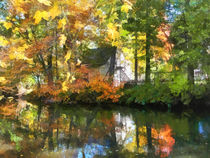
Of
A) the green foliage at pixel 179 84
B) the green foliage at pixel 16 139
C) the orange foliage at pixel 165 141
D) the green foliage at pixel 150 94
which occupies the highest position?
the green foliage at pixel 179 84

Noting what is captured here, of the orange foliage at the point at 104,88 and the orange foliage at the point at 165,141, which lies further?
the orange foliage at the point at 104,88

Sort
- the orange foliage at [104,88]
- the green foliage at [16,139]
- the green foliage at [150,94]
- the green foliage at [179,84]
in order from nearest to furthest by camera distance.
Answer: the green foliage at [16,139] → the green foliage at [179,84] → the green foliage at [150,94] → the orange foliage at [104,88]

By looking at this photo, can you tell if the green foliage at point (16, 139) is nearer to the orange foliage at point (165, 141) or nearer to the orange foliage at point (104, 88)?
the orange foliage at point (165, 141)

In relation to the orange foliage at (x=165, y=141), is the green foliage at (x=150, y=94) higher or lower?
higher

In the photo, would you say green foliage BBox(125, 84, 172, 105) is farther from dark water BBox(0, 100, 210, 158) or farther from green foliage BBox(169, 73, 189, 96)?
dark water BBox(0, 100, 210, 158)

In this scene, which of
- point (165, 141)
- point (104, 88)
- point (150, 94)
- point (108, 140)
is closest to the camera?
point (165, 141)

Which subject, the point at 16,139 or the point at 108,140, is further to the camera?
the point at 16,139

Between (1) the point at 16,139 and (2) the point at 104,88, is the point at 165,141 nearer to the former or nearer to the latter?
(1) the point at 16,139

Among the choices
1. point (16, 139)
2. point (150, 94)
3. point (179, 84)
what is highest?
point (179, 84)

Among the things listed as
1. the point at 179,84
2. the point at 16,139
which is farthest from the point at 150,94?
the point at 16,139

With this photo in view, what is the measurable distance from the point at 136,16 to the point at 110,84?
192 inches

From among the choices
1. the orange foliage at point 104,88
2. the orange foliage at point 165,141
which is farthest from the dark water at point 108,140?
the orange foliage at point 104,88

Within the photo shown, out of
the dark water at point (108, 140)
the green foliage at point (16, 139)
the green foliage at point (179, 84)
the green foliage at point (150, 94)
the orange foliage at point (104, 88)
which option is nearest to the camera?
the dark water at point (108, 140)

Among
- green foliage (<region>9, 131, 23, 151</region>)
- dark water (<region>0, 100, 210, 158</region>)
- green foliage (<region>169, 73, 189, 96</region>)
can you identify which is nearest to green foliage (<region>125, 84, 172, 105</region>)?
green foliage (<region>169, 73, 189, 96</region>)
